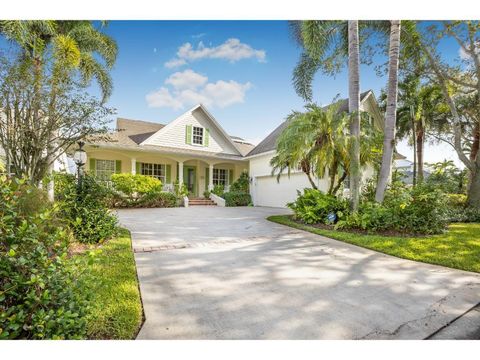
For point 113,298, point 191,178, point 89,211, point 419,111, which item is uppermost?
point 419,111

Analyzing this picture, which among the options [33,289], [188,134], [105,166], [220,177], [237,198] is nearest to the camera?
[33,289]

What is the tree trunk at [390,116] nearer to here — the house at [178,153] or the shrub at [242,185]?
the shrub at [242,185]

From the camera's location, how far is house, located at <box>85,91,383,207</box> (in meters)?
13.1

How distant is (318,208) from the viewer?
24.5ft

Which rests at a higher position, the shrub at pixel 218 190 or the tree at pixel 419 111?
the tree at pixel 419 111

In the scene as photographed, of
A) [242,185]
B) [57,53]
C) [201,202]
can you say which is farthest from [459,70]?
[57,53]

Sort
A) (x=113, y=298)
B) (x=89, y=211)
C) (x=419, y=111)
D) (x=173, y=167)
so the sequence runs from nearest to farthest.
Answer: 1. (x=113, y=298)
2. (x=89, y=211)
3. (x=419, y=111)
4. (x=173, y=167)

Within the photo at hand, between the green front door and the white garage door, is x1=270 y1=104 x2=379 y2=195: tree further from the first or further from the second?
the green front door

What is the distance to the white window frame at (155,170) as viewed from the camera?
48.0ft

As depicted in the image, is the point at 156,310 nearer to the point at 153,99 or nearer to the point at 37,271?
the point at 37,271

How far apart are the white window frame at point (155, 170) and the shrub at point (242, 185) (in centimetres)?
412

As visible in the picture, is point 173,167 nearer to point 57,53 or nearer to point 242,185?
point 242,185

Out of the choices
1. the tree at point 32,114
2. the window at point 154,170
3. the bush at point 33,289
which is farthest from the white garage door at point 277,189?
the bush at point 33,289

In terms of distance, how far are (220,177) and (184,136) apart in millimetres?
3680
